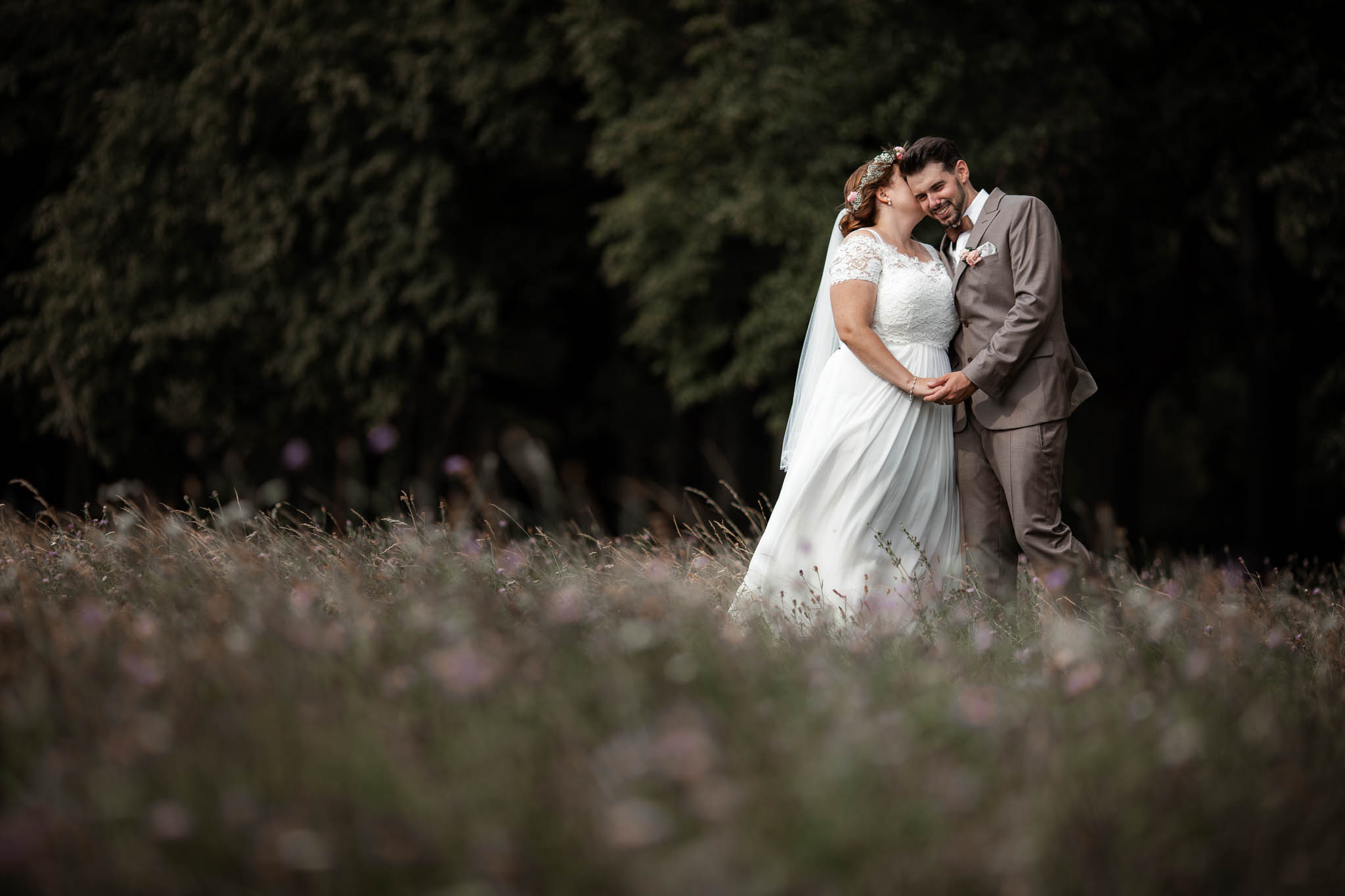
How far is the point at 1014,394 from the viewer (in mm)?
4496

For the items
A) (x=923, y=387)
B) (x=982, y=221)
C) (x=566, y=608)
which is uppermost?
(x=982, y=221)

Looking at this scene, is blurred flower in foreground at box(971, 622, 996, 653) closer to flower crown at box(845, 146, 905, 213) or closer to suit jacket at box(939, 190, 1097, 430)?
suit jacket at box(939, 190, 1097, 430)

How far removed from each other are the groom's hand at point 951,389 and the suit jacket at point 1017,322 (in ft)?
0.11

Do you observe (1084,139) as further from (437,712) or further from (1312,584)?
(437,712)

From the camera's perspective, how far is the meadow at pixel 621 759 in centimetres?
192

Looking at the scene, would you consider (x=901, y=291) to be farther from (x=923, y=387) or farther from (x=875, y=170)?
(x=875, y=170)

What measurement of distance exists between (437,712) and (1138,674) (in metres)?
2.01

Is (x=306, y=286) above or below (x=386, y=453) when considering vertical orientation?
above

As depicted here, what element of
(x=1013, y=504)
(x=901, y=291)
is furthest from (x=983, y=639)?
(x=901, y=291)

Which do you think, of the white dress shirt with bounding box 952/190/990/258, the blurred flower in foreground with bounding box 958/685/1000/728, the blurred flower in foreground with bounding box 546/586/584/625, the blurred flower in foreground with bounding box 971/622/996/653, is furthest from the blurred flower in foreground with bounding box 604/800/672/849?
the white dress shirt with bounding box 952/190/990/258

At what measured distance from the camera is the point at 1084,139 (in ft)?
31.1

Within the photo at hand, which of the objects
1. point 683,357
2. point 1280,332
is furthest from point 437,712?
point 1280,332

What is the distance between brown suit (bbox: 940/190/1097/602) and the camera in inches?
173

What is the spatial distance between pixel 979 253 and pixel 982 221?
172 millimetres
